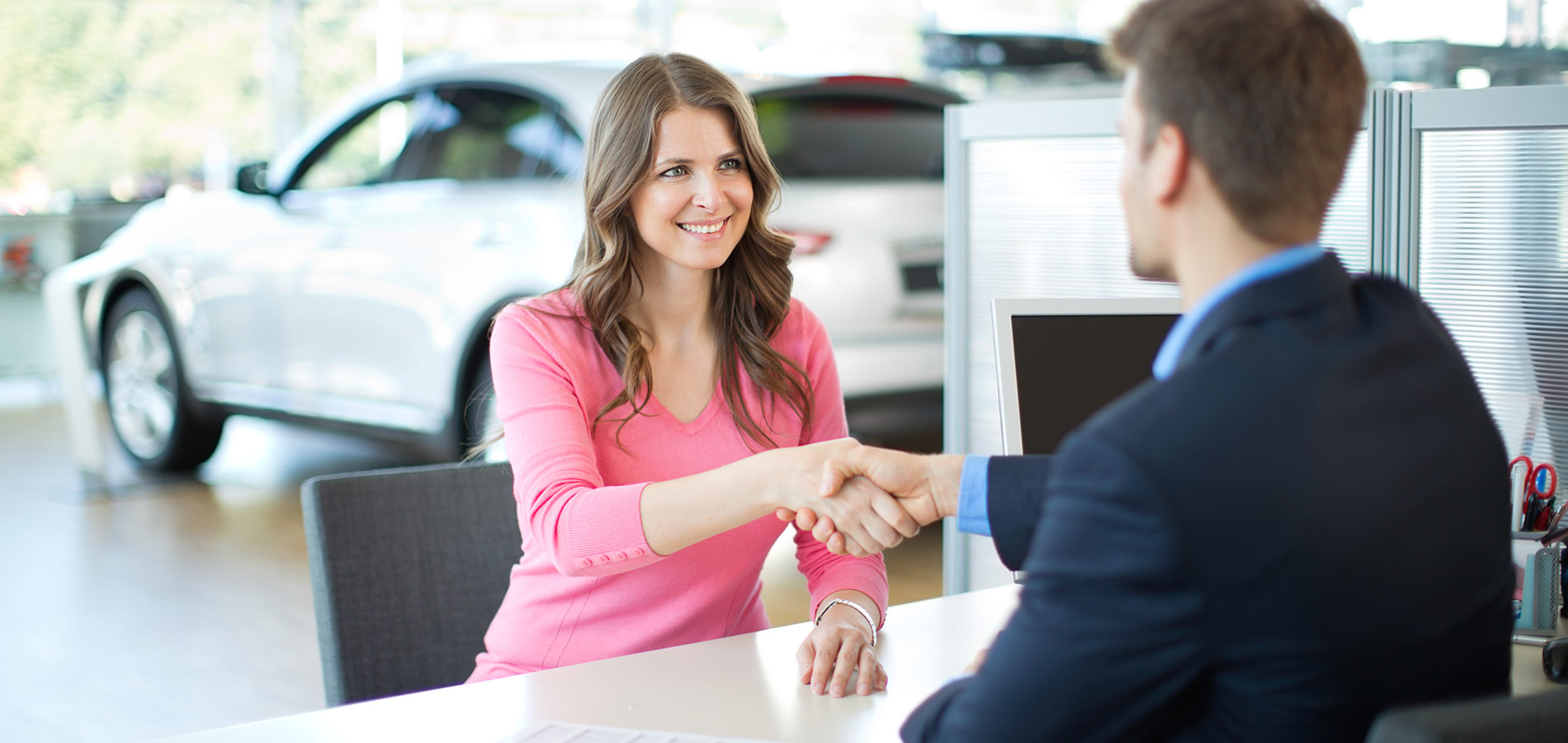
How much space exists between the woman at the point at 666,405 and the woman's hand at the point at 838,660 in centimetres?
8

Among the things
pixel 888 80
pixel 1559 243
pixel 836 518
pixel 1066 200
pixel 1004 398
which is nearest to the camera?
pixel 836 518

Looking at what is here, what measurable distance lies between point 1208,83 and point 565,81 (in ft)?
12.3

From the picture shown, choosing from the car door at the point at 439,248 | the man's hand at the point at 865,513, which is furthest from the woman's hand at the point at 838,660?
the car door at the point at 439,248

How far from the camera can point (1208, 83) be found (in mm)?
899

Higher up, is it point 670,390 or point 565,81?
point 565,81

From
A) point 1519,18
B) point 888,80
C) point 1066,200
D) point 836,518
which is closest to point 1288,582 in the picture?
point 836,518

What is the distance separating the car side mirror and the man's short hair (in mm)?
5036

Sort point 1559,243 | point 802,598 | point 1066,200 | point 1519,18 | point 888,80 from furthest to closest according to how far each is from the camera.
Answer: point 1519,18, point 888,80, point 802,598, point 1066,200, point 1559,243

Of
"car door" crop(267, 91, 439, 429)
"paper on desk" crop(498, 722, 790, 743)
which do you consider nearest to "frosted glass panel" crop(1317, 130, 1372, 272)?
"paper on desk" crop(498, 722, 790, 743)

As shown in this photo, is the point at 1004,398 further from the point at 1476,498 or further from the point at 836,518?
the point at 1476,498

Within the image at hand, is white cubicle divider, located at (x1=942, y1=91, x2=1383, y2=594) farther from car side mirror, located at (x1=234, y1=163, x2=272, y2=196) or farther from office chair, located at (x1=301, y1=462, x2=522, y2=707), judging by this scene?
car side mirror, located at (x1=234, y1=163, x2=272, y2=196)

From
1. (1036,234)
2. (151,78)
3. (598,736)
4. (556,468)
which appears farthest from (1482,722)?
(151,78)

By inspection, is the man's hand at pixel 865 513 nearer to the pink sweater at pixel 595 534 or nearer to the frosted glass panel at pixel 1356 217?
→ the pink sweater at pixel 595 534

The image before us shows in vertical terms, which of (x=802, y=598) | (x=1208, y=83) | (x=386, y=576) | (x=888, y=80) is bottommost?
(x=802, y=598)
